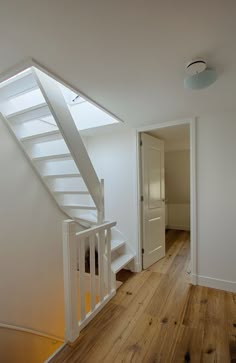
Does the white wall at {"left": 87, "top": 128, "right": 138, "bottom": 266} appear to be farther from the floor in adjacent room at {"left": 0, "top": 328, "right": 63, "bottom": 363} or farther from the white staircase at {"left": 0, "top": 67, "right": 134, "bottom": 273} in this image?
the floor in adjacent room at {"left": 0, "top": 328, "right": 63, "bottom": 363}

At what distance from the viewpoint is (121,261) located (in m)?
2.66

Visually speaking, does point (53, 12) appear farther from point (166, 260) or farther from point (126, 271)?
point (166, 260)

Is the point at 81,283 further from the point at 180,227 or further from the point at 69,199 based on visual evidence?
the point at 180,227

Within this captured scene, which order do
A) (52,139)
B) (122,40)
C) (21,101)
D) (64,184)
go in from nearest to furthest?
(122,40), (52,139), (21,101), (64,184)

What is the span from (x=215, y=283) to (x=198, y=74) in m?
2.27

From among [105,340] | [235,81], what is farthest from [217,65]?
[105,340]

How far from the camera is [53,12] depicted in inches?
37.4

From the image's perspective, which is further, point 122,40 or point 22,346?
point 22,346

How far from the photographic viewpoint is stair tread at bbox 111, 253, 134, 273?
98.8 inches

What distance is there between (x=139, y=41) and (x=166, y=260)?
3.01 meters

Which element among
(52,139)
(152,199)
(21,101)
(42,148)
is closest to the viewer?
(52,139)

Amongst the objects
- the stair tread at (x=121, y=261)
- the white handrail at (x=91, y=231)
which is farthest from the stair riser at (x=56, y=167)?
the stair tread at (x=121, y=261)

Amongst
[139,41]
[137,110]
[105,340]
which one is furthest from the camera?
[137,110]

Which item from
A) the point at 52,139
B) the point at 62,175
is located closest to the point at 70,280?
the point at 62,175
